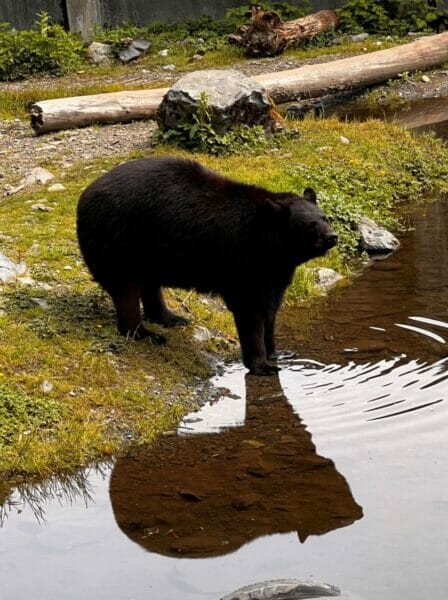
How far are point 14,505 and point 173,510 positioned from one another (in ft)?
3.03

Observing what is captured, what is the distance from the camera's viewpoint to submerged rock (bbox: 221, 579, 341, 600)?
4602 millimetres

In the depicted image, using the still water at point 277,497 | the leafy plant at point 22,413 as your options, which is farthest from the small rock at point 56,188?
the leafy plant at point 22,413

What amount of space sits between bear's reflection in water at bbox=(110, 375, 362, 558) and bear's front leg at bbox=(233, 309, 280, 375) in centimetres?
72

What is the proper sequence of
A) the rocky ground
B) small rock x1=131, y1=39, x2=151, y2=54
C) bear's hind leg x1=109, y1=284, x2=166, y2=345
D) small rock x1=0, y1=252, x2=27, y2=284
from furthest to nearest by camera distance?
small rock x1=131, y1=39, x2=151, y2=54 → the rocky ground → small rock x1=0, y1=252, x2=27, y2=284 → bear's hind leg x1=109, y1=284, x2=166, y2=345

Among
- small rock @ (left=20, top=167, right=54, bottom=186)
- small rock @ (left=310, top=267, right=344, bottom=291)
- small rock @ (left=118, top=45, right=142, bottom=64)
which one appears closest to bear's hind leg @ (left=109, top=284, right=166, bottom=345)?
small rock @ (left=310, top=267, right=344, bottom=291)

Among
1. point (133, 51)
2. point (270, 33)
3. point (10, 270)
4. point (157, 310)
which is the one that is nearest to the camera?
point (157, 310)

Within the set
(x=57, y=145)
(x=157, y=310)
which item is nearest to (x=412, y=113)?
(x=57, y=145)

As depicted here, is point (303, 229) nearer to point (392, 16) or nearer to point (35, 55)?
point (35, 55)

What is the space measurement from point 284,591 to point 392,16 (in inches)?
727

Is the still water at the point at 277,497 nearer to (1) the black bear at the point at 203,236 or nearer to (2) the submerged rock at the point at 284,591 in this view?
(2) the submerged rock at the point at 284,591

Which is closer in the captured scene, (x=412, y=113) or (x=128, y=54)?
(x=412, y=113)

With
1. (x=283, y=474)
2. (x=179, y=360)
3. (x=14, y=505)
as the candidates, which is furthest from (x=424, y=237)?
(x=14, y=505)

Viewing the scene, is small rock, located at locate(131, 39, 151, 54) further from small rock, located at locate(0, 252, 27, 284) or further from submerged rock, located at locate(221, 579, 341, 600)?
submerged rock, located at locate(221, 579, 341, 600)

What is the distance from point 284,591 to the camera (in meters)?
4.64
